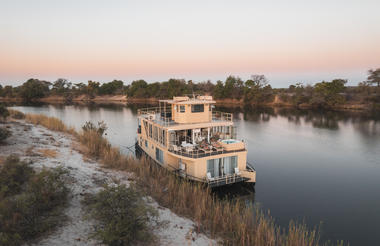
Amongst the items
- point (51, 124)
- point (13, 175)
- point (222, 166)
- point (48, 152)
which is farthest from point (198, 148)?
point (51, 124)

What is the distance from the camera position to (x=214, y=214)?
504 inches

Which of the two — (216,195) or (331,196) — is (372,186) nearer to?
(331,196)

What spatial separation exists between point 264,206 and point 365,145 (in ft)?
96.8

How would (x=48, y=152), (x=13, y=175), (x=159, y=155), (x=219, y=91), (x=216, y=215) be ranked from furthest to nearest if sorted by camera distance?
(x=219, y=91)
(x=159, y=155)
(x=48, y=152)
(x=13, y=175)
(x=216, y=215)

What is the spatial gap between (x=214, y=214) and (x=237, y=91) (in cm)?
10703

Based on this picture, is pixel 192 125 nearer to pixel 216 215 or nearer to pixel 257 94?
pixel 216 215

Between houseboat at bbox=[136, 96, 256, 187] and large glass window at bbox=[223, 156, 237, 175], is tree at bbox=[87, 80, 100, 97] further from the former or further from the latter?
large glass window at bbox=[223, 156, 237, 175]

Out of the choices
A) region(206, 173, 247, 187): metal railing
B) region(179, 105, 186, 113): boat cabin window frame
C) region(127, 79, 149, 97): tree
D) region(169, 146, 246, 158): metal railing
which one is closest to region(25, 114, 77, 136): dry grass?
region(179, 105, 186, 113): boat cabin window frame

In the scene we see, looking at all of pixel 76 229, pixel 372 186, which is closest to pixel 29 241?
pixel 76 229

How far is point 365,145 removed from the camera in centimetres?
3622

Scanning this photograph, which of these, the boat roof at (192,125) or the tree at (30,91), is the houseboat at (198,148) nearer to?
the boat roof at (192,125)

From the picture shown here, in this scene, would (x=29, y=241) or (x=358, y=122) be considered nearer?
(x=29, y=241)

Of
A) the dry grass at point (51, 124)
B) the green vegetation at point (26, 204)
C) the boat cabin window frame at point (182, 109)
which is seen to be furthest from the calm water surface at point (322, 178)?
the green vegetation at point (26, 204)

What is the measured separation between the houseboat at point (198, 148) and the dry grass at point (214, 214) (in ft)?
5.72
